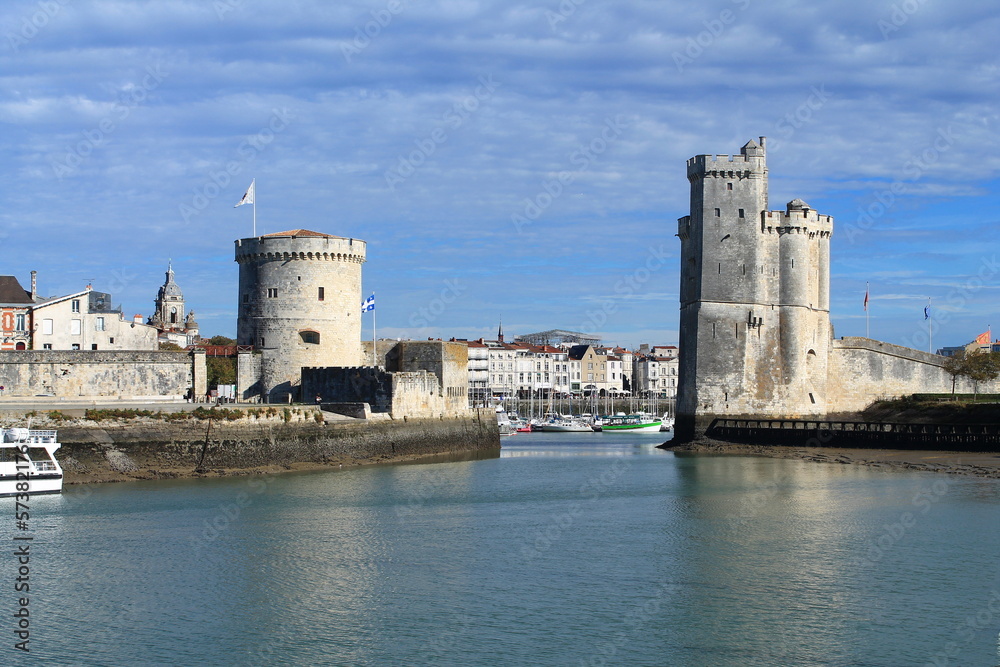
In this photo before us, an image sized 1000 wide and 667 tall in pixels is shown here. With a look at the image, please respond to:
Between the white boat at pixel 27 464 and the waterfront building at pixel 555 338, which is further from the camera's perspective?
the waterfront building at pixel 555 338

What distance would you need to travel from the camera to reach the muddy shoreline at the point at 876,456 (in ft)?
114

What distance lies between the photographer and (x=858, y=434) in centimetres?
4328

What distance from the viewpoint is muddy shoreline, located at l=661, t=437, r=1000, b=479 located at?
3488 centimetres

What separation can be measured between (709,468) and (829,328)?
1539cm

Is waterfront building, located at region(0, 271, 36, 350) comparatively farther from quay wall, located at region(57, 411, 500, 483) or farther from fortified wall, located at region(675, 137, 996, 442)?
fortified wall, located at region(675, 137, 996, 442)

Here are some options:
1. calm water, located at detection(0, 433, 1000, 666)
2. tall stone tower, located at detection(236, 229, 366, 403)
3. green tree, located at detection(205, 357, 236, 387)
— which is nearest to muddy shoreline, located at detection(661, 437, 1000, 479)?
calm water, located at detection(0, 433, 1000, 666)

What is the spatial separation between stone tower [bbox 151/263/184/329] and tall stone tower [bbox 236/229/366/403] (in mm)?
70738

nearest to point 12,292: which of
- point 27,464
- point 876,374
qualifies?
point 27,464

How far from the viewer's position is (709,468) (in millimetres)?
38188

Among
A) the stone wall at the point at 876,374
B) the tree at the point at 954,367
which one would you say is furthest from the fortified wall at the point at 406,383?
the tree at the point at 954,367

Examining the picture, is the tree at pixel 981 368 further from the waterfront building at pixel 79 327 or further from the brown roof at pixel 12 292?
the brown roof at pixel 12 292

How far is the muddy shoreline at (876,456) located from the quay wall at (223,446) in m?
12.8

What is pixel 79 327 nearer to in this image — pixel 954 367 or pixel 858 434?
pixel 858 434

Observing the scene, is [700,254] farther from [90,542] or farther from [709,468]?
[90,542]
